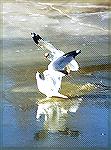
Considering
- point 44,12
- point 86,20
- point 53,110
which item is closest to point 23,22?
point 44,12

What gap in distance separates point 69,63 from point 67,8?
1.78 meters

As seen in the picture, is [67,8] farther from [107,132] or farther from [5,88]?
[107,132]

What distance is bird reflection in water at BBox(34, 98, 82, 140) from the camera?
432 cm

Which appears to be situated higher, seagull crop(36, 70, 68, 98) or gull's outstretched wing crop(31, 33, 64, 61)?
gull's outstretched wing crop(31, 33, 64, 61)

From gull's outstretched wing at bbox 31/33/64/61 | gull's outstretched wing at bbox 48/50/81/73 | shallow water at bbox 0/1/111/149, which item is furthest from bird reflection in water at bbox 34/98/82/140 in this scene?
gull's outstretched wing at bbox 31/33/64/61

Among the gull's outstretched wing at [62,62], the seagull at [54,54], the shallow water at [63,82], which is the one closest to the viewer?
the shallow water at [63,82]

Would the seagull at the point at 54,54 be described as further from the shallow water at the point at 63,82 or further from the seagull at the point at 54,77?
the shallow water at the point at 63,82

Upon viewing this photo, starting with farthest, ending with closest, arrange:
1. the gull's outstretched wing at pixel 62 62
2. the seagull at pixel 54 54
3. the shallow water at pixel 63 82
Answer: the seagull at pixel 54 54 < the gull's outstretched wing at pixel 62 62 < the shallow water at pixel 63 82

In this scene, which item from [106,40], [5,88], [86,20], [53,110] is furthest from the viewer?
[86,20]

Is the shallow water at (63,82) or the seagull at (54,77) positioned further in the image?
the seagull at (54,77)

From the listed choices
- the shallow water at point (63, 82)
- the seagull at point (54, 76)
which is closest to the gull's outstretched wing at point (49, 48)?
the seagull at point (54, 76)

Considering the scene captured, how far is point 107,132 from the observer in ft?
14.2

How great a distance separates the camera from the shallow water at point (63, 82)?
429 cm

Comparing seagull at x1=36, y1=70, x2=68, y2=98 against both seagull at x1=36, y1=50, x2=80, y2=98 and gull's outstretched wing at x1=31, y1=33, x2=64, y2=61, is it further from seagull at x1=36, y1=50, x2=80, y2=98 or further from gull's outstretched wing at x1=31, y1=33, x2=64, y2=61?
gull's outstretched wing at x1=31, y1=33, x2=64, y2=61
